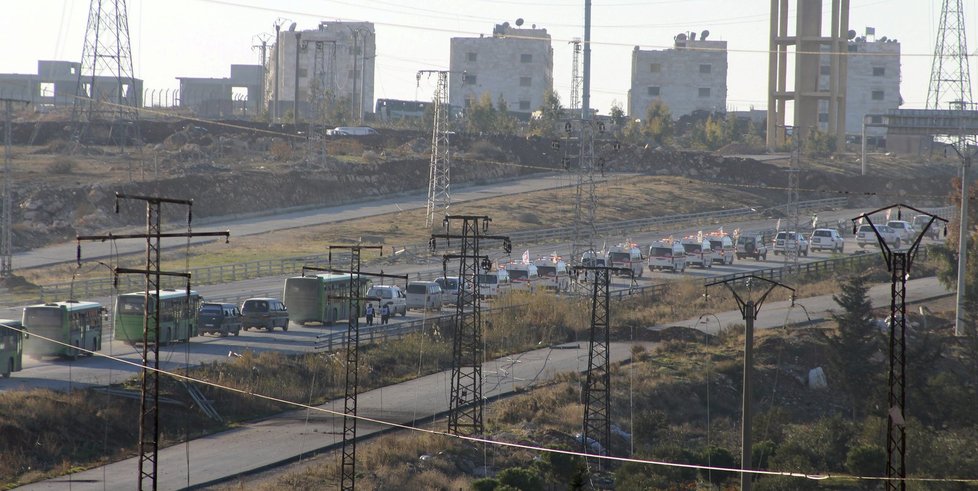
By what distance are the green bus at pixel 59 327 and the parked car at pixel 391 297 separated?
46.0ft

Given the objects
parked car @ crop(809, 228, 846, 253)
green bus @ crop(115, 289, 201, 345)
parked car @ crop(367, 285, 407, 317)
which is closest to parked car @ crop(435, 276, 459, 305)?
parked car @ crop(367, 285, 407, 317)

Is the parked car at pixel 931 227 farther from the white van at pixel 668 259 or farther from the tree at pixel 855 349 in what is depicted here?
the tree at pixel 855 349

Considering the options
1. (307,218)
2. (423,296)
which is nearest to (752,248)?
(423,296)

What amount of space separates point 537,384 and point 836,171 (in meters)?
69.2

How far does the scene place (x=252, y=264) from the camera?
63.2 m

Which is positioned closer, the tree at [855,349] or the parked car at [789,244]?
the tree at [855,349]

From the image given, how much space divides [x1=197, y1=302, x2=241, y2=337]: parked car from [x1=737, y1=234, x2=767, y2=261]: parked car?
3525 cm

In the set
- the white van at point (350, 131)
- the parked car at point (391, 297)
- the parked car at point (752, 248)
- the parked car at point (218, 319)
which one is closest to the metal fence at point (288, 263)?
the parked car at point (218, 319)

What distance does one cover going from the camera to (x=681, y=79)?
15738 cm

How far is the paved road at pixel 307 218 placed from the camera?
64.4m

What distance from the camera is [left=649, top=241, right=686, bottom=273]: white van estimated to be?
68.4 metres

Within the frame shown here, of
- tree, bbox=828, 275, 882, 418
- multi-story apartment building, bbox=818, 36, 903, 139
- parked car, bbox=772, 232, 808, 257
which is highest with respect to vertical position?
multi-story apartment building, bbox=818, 36, 903, 139

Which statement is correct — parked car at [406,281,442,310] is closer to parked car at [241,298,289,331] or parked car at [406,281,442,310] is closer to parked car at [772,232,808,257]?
parked car at [241,298,289,331]

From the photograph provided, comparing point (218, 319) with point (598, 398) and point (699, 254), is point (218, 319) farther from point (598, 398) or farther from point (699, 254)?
point (699, 254)
